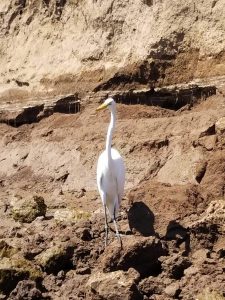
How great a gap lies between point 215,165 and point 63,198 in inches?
154

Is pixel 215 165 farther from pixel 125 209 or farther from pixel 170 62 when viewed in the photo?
pixel 170 62

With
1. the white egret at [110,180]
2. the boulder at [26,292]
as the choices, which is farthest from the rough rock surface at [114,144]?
the white egret at [110,180]

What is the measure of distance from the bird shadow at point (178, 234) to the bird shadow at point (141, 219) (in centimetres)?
26

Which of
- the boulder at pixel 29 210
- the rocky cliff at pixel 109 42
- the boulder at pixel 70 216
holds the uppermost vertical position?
the rocky cliff at pixel 109 42

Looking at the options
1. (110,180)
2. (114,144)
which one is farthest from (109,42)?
(110,180)

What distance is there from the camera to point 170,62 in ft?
57.4

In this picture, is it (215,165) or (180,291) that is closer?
(180,291)

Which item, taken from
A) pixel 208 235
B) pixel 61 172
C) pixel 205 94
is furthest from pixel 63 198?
pixel 208 235

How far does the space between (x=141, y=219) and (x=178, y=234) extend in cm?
80

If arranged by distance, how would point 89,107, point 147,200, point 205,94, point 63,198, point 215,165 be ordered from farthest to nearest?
point 89,107 → point 205,94 → point 63,198 → point 215,165 → point 147,200

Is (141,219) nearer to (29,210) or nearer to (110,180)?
(110,180)

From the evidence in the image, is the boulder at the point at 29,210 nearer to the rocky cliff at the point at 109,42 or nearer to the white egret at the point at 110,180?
the white egret at the point at 110,180

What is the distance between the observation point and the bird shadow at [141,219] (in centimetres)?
1132

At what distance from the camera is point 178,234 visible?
1091cm
